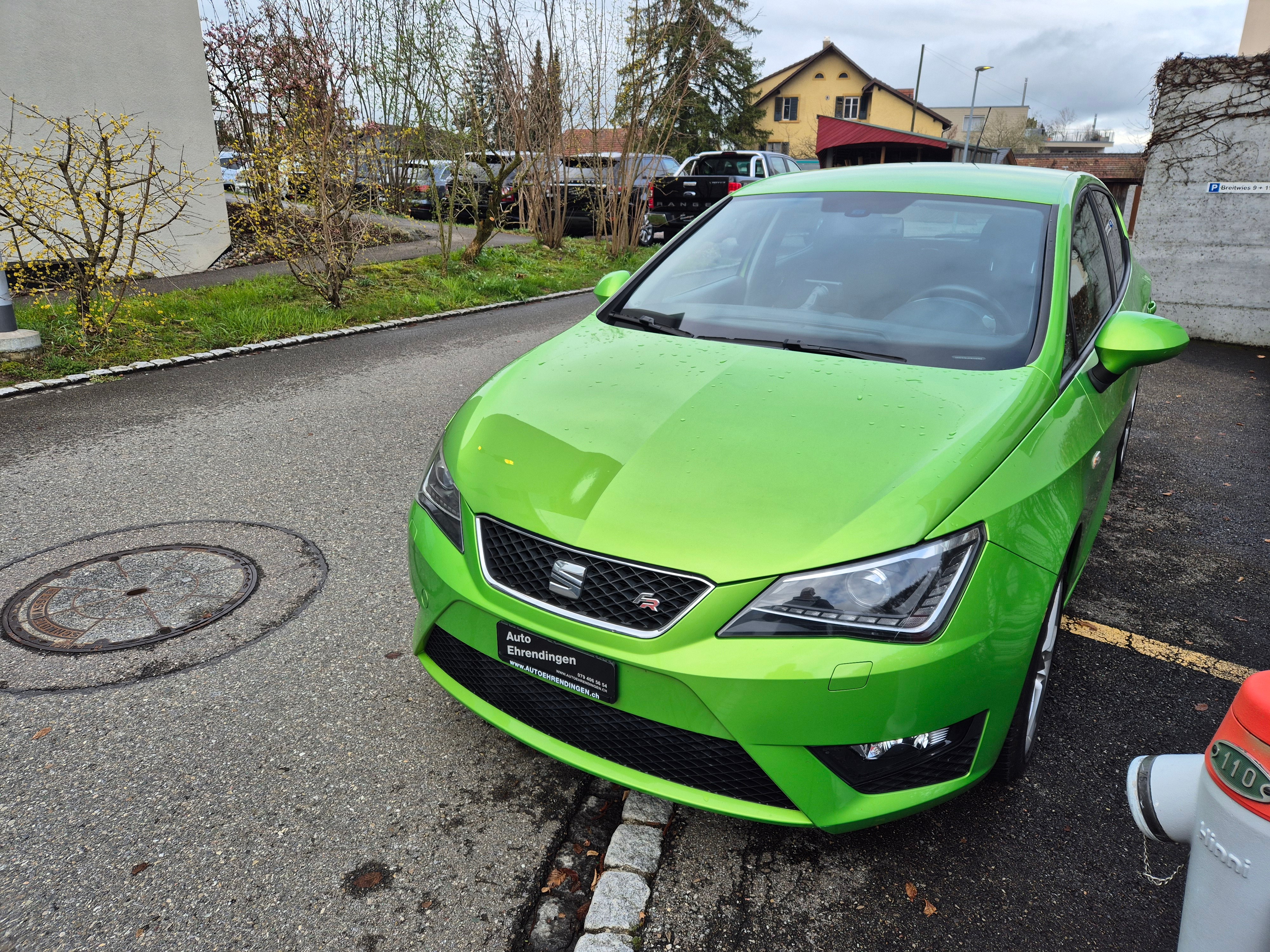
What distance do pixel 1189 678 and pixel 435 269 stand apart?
37.0 ft

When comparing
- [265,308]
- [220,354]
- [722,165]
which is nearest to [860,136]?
[722,165]

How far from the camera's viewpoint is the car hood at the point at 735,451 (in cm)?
198

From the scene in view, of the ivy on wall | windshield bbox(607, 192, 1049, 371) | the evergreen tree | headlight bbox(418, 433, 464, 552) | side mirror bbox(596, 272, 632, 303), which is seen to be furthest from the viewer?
the evergreen tree

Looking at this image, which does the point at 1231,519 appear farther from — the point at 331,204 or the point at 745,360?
the point at 331,204

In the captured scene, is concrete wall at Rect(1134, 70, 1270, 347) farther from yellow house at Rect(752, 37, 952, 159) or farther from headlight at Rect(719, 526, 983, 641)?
yellow house at Rect(752, 37, 952, 159)

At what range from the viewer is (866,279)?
124 inches

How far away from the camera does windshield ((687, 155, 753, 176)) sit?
17.8 m

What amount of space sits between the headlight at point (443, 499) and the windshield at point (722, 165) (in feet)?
53.4

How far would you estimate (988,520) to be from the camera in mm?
2033

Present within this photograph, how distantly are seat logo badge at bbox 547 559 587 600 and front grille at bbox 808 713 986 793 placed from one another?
2.12 ft

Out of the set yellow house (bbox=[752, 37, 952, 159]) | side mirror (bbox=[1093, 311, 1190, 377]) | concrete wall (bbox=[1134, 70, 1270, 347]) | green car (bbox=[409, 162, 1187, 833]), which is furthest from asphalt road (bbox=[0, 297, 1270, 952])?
yellow house (bbox=[752, 37, 952, 159])

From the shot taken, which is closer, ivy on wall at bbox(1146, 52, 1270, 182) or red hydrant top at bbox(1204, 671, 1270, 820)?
red hydrant top at bbox(1204, 671, 1270, 820)

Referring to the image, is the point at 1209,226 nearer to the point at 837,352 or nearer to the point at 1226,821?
the point at 837,352

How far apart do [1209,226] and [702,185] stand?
10010mm
